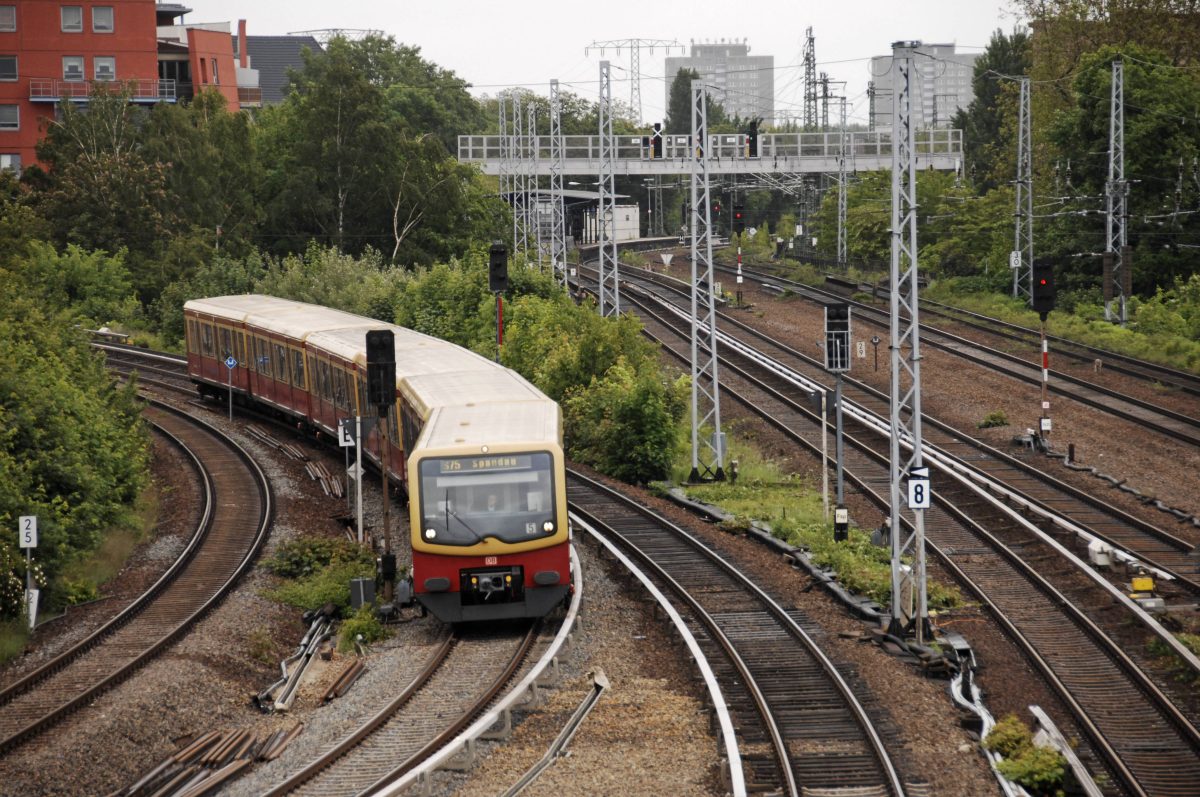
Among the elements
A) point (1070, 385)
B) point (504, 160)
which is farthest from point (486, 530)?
point (504, 160)

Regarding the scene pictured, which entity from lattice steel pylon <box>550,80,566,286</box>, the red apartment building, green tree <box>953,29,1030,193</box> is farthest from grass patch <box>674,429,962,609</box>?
green tree <box>953,29,1030,193</box>

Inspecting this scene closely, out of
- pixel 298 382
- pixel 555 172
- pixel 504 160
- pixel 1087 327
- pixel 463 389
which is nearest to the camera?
pixel 463 389

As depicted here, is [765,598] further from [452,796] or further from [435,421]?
[452,796]

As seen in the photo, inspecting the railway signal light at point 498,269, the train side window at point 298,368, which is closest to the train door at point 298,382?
the train side window at point 298,368

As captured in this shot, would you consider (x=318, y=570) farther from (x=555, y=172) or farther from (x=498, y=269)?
(x=555, y=172)

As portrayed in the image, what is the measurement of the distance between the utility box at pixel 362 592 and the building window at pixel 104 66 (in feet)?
196

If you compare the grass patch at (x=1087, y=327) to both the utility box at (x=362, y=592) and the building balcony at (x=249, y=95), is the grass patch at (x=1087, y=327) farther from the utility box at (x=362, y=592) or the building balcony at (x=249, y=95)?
the building balcony at (x=249, y=95)

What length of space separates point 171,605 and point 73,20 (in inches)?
2306

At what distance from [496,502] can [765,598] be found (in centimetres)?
483

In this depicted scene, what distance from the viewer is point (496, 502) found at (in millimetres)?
17906

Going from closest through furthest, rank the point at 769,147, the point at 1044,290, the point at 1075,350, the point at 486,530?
the point at 486,530 → the point at 1044,290 → the point at 1075,350 → the point at 769,147

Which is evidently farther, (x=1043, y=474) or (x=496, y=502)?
(x=1043, y=474)

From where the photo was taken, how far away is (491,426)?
18.9 meters

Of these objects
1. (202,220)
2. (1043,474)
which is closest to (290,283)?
(202,220)
